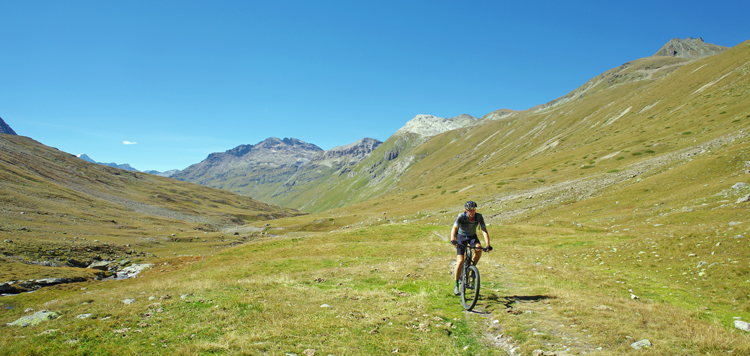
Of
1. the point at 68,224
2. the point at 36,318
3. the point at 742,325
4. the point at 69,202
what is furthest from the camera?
the point at 69,202

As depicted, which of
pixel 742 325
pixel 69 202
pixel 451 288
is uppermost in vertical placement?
pixel 69 202

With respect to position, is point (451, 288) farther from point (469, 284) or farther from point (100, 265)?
point (100, 265)

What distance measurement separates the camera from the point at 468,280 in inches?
500

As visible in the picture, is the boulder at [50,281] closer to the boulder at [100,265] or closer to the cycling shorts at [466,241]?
the boulder at [100,265]

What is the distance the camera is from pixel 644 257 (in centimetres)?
1833

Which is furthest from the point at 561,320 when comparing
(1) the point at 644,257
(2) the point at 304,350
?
(1) the point at 644,257

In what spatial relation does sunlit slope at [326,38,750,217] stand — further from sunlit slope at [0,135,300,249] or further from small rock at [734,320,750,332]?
sunlit slope at [0,135,300,249]

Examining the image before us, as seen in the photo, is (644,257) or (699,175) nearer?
(644,257)

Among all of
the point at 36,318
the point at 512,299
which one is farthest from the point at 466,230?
the point at 36,318

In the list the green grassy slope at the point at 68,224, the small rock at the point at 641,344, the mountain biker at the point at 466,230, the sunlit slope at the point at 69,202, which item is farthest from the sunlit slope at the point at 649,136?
the sunlit slope at the point at 69,202

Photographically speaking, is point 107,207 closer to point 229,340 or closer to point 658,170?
point 229,340

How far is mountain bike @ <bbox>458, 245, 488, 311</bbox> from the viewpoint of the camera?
11802mm

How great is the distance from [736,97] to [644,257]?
84347 mm

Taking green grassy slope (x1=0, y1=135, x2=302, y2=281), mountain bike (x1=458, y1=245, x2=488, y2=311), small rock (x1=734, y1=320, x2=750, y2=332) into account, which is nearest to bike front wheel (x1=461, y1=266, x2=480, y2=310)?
mountain bike (x1=458, y1=245, x2=488, y2=311)
